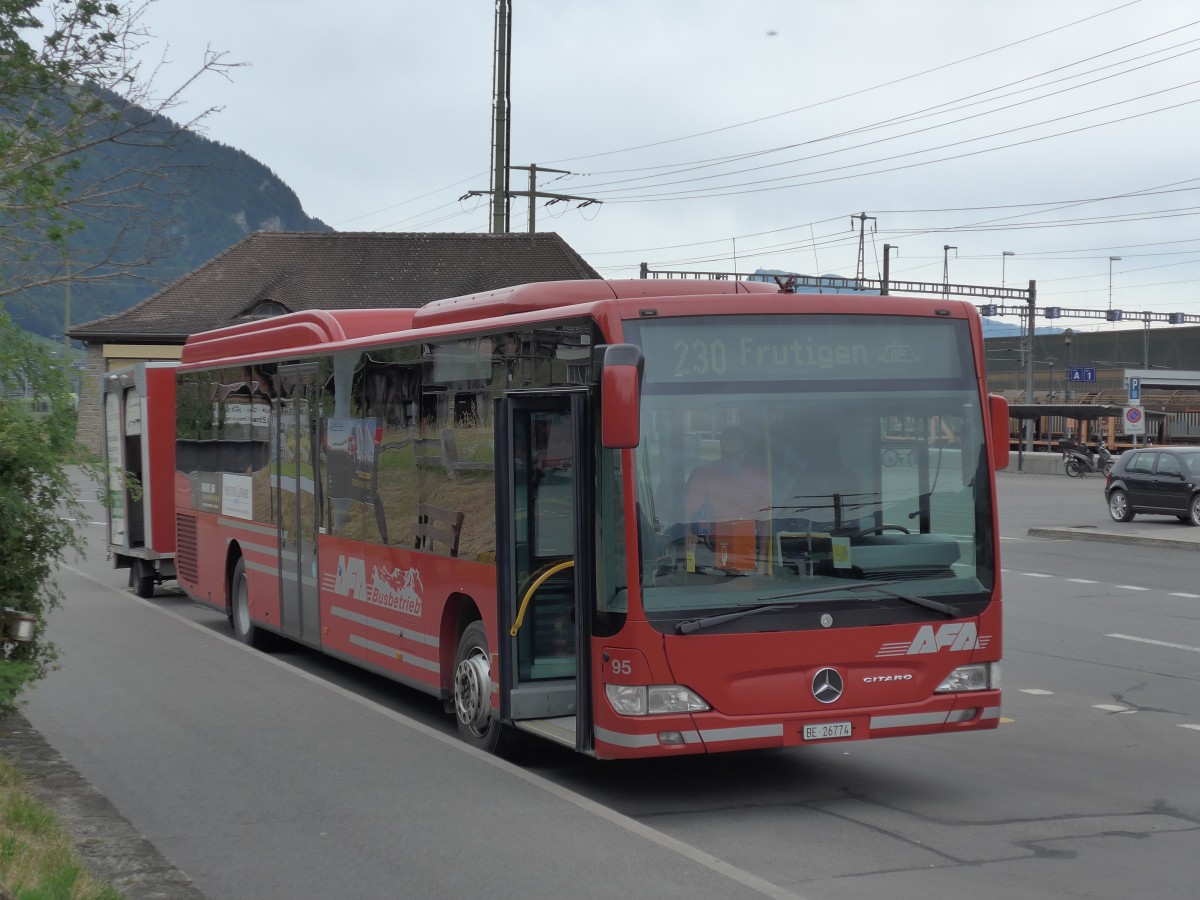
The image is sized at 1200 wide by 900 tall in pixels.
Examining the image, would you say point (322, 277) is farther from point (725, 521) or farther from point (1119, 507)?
point (725, 521)

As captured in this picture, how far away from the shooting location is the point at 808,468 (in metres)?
7.91

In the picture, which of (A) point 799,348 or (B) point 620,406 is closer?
(B) point 620,406

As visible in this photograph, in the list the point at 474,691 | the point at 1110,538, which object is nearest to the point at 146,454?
the point at 474,691

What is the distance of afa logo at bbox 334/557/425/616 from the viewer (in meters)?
10.4

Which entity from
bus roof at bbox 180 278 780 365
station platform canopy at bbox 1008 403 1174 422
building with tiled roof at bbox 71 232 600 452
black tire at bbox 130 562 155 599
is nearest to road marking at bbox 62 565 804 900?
bus roof at bbox 180 278 780 365

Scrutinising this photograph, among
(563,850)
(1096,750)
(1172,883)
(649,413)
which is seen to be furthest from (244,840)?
(1096,750)

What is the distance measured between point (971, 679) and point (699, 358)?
7.37ft

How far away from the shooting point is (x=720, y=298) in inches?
316

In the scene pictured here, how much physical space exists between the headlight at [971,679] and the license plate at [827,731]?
581 mm

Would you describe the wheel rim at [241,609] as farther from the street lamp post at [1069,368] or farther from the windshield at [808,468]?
the street lamp post at [1069,368]

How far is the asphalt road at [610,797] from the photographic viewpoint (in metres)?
6.39

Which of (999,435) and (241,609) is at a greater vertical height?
(999,435)

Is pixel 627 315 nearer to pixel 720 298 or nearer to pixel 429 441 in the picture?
pixel 720 298

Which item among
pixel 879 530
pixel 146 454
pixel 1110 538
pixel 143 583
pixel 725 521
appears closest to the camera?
pixel 725 521
